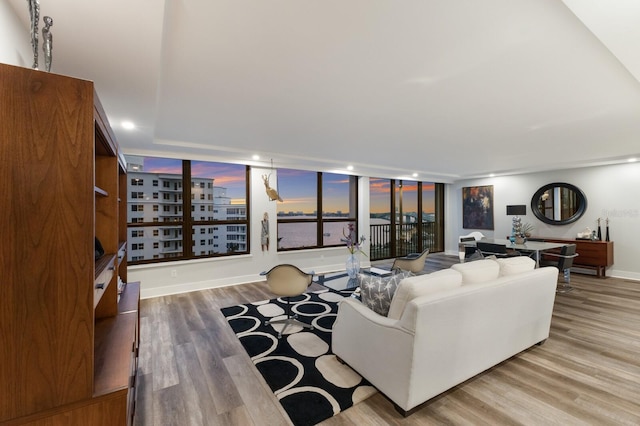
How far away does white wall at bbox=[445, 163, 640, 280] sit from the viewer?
19.3ft

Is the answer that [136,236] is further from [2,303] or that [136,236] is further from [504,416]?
[504,416]

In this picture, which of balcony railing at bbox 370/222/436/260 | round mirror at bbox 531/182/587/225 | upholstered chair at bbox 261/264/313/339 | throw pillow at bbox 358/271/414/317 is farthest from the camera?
Answer: balcony railing at bbox 370/222/436/260

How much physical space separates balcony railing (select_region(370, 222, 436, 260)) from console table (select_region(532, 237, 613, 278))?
3608mm

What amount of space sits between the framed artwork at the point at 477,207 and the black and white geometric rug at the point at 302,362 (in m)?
6.50

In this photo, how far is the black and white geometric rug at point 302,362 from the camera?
2.09m

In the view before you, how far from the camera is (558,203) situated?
688cm

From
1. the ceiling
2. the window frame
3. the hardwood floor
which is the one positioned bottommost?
the hardwood floor

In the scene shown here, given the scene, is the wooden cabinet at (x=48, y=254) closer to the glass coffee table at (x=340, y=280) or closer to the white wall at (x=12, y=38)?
the white wall at (x=12, y=38)

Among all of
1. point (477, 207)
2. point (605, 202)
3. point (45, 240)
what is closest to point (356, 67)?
point (45, 240)

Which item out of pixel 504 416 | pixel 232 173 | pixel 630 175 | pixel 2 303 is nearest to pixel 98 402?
pixel 2 303

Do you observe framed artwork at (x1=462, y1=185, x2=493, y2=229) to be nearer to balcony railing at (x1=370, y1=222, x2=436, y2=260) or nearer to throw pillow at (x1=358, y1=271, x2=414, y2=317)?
balcony railing at (x1=370, y1=222, x2=436, y2=260)

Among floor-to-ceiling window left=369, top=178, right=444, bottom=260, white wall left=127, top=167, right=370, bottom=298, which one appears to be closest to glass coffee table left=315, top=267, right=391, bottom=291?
white wall left=127, top=167, right=370, bottom=298

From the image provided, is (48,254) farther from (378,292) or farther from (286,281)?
(286,281)

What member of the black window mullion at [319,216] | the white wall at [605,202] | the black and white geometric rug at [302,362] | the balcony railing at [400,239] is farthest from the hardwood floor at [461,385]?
the balcony railing at [400,239]
